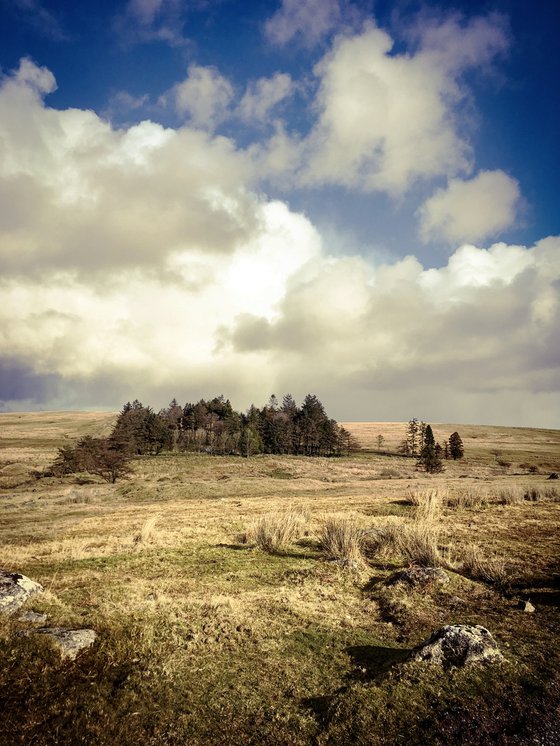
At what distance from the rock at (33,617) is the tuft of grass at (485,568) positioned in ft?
32.8

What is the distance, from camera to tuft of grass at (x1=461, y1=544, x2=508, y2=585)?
9797 mm

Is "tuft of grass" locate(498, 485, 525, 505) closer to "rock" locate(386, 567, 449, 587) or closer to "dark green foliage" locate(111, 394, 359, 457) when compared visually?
"rock" locate(386, 567, 449, 587)

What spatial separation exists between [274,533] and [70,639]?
903cm

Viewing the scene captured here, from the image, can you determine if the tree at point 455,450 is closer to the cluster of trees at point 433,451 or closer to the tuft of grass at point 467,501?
the cluster of trees at point 433,451

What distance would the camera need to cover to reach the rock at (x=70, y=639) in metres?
6.11

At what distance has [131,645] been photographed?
656 centimetres

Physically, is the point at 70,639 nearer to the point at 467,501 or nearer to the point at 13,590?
the point at 13,590

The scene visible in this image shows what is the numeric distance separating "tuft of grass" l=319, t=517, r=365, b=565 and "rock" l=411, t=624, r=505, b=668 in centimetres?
553

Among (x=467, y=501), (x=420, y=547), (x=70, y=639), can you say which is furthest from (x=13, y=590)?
(x=467, y=501)

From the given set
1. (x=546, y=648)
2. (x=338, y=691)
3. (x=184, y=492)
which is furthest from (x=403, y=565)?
(x=184, y=492)

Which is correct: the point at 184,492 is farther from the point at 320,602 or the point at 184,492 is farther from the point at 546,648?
the point at 546,648

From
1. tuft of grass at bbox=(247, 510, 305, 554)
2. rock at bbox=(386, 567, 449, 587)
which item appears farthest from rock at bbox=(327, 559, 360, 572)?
tuft of grass at bbox=(247, 510, 305, 554)

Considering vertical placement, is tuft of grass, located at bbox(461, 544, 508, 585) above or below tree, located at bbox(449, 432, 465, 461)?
above

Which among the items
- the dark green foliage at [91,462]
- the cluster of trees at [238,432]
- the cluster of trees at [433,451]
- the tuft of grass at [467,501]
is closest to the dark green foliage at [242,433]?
the cluster of trees at [238,432]
